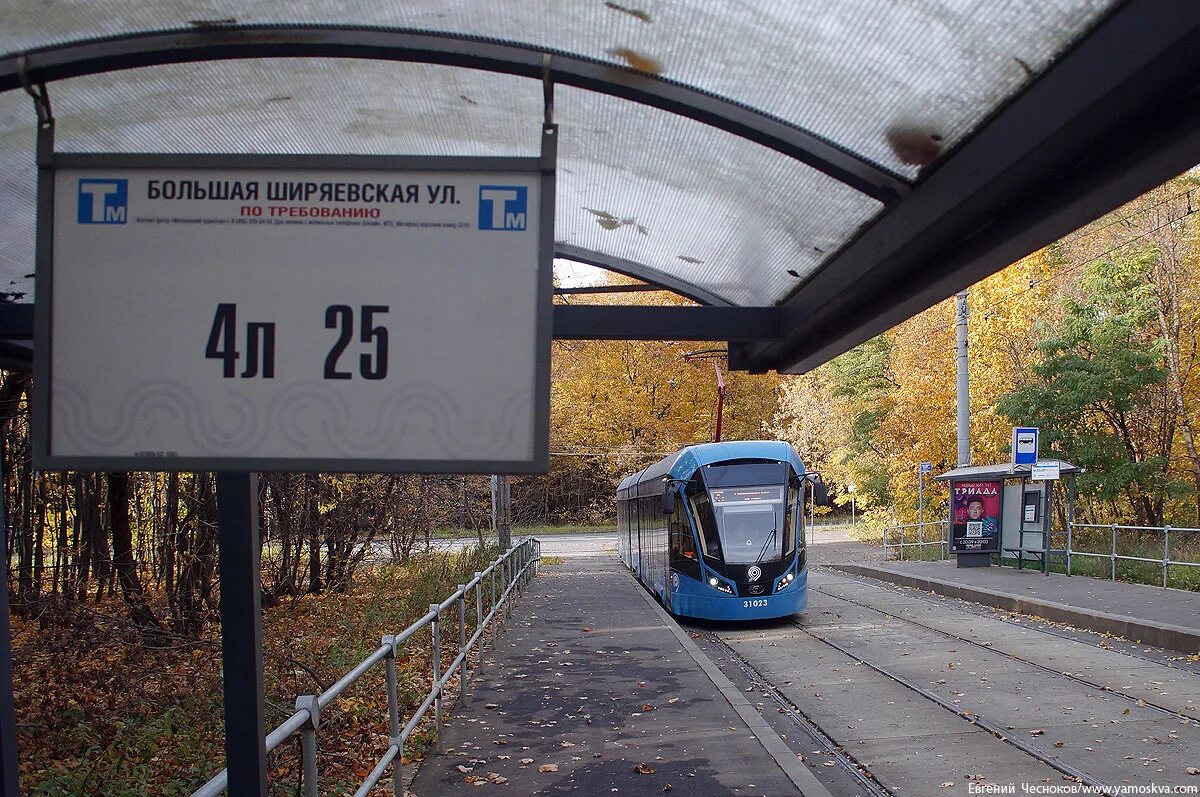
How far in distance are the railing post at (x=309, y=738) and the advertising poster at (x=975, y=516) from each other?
2217 centimetres

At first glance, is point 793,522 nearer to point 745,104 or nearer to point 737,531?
point 737,531

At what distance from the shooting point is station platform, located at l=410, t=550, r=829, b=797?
7395 millimetres

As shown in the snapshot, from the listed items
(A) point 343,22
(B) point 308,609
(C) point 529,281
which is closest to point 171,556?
(B) point 308,609

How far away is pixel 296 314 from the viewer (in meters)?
3.21

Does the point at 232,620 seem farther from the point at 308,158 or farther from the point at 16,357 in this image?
the point at 16,357

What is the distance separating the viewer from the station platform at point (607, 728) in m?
7.39

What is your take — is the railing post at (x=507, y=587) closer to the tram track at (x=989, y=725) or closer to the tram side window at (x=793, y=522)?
the tram side window at (x=793, y=522)

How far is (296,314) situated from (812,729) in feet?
24.8

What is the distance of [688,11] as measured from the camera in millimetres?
3928

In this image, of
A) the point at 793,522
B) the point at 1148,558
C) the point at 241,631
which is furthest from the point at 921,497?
the point at 241,631

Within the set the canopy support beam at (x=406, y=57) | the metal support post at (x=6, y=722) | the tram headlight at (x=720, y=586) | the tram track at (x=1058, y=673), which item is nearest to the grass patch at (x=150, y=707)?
the metal support post at (x=6, y=722)

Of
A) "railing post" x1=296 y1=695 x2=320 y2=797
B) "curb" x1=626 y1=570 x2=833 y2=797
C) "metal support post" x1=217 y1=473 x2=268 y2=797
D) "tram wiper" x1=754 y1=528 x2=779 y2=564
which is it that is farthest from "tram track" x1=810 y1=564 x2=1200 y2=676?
"metal support post" x1=217 y1=473 x2=268 y2=797

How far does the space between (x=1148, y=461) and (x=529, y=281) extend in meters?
25.1

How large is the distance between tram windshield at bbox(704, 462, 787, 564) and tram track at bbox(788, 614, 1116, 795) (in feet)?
11.5
